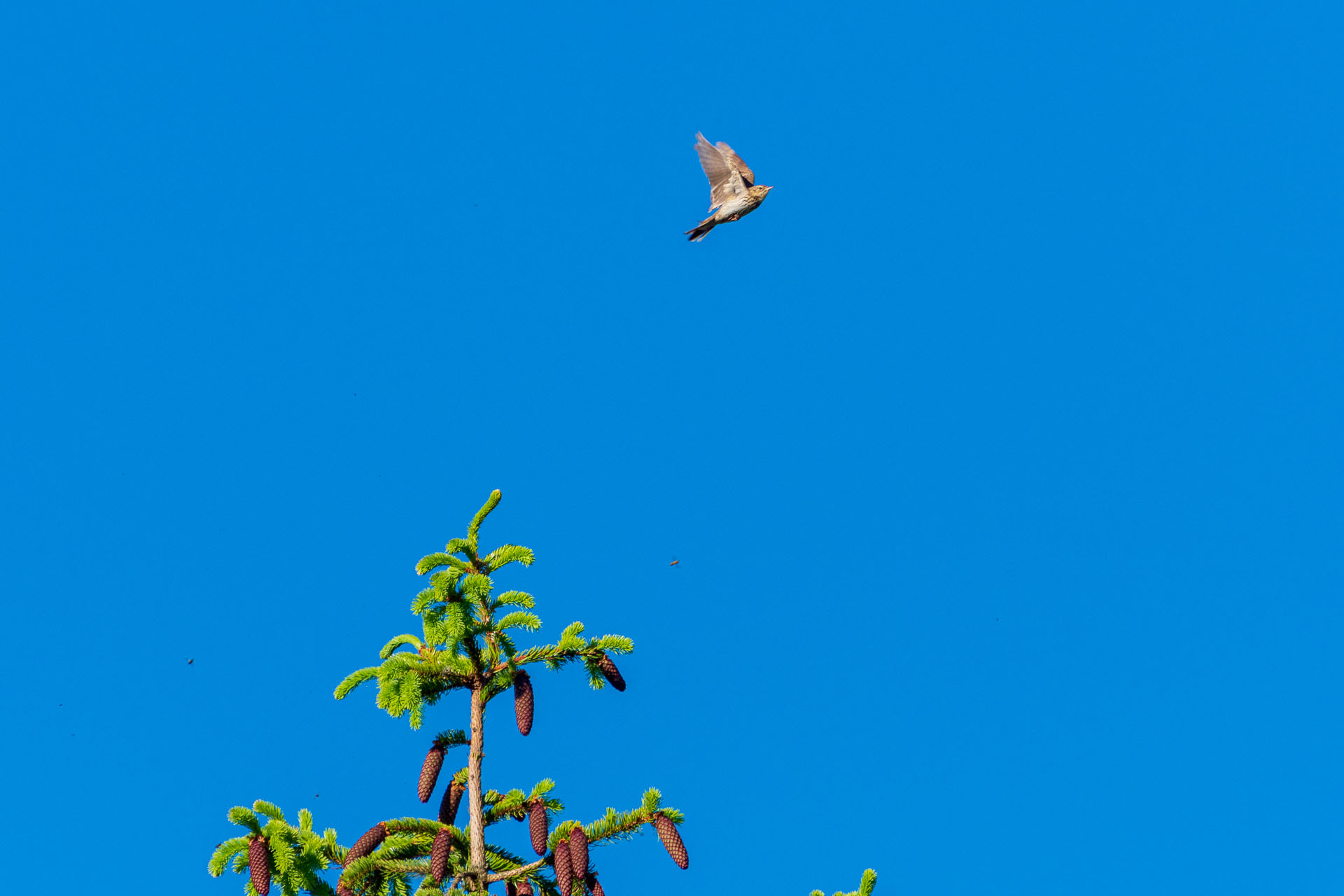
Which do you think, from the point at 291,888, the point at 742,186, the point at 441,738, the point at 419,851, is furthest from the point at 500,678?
the point at 742,186

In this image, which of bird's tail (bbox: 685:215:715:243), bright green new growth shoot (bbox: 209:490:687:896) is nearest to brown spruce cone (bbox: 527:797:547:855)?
bright green new growth shoot (bbox: 209:490:687:896)

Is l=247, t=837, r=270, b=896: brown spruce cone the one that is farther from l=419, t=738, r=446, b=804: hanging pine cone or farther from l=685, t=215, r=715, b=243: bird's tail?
l=685, t=215, r=715, b=243: bird's tail

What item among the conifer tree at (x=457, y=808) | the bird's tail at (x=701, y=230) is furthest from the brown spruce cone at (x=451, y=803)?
the bird's tail at (x=701, y=230)

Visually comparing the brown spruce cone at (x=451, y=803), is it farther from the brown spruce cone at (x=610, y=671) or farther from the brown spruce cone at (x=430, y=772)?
the brown spruce cone at (x=610, y=671)

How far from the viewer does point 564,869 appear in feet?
21.7

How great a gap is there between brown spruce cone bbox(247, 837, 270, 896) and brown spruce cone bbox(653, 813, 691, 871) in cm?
223

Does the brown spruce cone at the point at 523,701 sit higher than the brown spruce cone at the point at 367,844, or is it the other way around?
the brown spruce cone at the point at 523,701

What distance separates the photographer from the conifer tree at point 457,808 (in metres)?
6.73

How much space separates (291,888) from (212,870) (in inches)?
18.2

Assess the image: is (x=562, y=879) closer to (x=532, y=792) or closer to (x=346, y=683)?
(x=532, y=792)

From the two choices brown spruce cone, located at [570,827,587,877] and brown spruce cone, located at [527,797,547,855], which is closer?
brown spruce cone, located at [570,827,587,877]

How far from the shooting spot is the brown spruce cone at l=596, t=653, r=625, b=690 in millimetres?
7480

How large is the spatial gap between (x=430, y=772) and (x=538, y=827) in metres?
0.89

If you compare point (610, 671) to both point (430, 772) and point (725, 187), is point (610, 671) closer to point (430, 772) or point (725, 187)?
point (430, 772)
